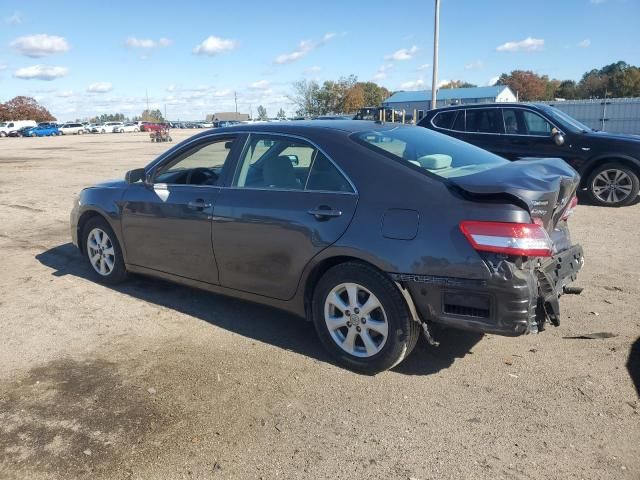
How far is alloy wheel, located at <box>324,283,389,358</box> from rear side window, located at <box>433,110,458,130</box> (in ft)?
25.2

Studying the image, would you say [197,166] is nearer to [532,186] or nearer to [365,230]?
[365,230]

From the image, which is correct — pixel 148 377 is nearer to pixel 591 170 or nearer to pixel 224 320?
pixel 224 320

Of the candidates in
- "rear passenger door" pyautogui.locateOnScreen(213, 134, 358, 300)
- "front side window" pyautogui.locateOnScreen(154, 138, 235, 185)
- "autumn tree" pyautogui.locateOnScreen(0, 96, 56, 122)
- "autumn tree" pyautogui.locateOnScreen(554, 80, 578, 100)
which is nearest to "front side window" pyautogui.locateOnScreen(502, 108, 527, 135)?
"front side window" pyautogui.locateOnScreen(154, 138, 235, 185)

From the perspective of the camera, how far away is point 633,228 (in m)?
7.70

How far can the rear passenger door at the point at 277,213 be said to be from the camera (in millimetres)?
3684

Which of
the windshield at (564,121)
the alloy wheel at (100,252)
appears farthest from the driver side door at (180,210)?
the windshield at (564,121)

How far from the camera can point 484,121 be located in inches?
397

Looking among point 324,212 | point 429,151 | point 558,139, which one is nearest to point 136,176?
point 324,212

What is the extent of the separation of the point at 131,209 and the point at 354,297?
2.55 metres

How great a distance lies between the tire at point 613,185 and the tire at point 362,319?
735 cm

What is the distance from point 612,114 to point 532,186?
23.2m

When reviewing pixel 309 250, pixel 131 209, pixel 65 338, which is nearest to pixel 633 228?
pixel 309 250

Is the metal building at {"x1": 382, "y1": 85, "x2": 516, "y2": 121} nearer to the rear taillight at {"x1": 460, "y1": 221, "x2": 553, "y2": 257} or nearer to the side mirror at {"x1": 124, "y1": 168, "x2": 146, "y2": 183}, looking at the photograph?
the side mirror at {"x1": 124, "y1": 168, "x2": 146, "y2": 183}

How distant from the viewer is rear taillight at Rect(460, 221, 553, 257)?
120 inches
